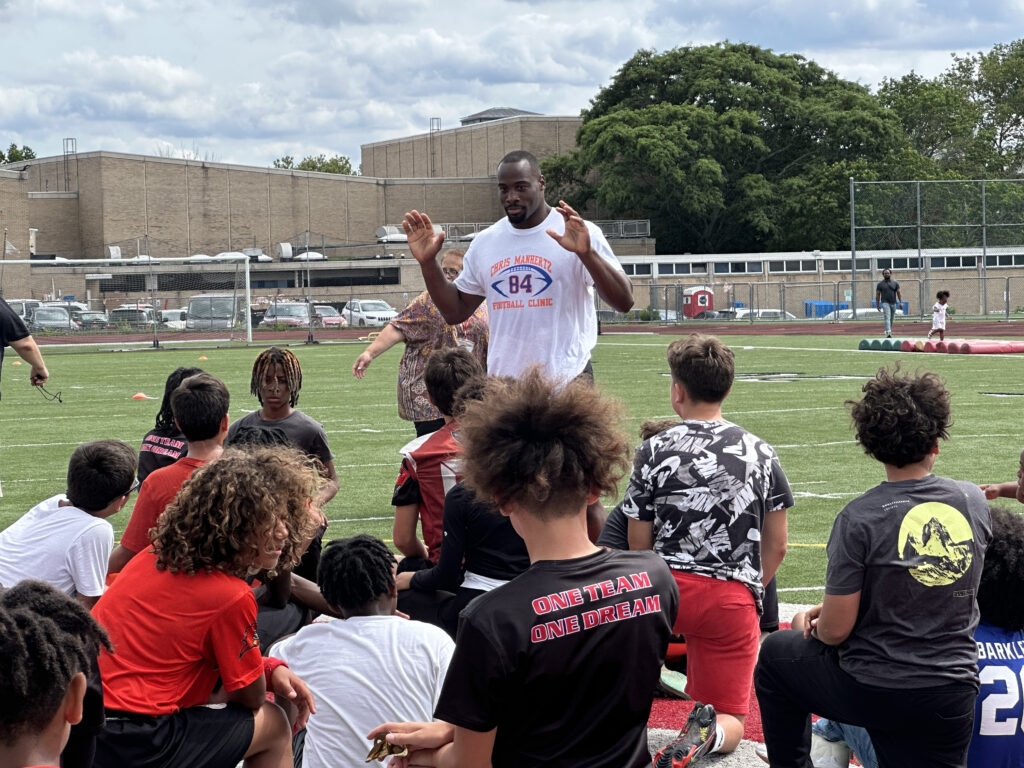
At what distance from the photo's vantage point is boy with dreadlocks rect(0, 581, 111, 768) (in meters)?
2.40

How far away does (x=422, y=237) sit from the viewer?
628 cm

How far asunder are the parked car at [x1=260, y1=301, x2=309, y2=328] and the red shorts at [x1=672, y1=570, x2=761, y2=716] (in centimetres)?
4701

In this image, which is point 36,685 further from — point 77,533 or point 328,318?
point 328,318

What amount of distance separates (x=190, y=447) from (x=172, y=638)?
2.11m

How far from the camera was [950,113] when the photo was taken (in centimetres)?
7931

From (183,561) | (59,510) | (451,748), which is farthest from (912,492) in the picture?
(59,510)

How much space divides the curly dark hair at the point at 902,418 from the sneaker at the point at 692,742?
1145mm

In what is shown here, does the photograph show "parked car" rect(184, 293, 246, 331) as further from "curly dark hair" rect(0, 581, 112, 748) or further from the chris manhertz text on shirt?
"curly dark hair" rect(0, 581, 112, 748)

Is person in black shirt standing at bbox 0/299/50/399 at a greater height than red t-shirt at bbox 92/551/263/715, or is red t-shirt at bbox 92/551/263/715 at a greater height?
person in black shirt standing at bbox 0/299/50/399

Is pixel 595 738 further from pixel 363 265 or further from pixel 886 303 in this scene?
pixel 363 265

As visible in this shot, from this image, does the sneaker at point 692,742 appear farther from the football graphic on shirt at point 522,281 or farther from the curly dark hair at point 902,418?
the football graphic on shirt at point 522,281

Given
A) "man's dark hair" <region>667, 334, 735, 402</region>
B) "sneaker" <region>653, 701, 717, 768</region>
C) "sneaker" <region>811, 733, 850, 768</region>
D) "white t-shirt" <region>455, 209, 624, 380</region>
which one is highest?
"white t-shirt" <region>455, 209, 624, 380</region>

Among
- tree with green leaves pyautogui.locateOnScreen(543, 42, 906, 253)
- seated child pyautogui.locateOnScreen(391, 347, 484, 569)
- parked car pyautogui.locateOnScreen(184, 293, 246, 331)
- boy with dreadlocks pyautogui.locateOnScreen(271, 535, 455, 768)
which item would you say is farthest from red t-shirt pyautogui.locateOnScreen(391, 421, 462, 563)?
tree with green leaves pyautogui.locateOnScreen(543, 42, 906, 253)

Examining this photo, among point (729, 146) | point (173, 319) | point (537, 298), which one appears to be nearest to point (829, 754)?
point (537, 298)
